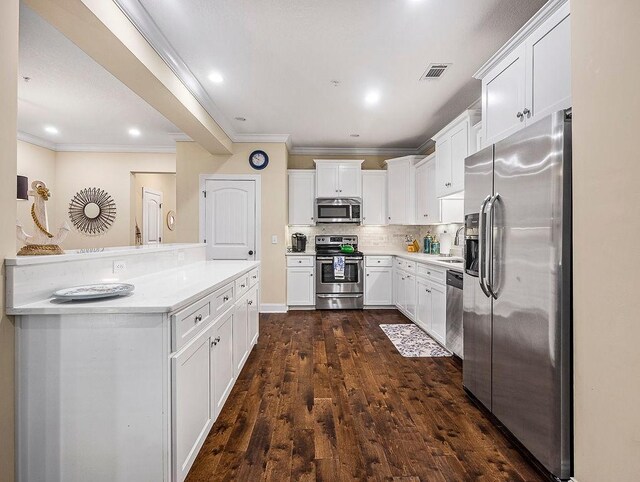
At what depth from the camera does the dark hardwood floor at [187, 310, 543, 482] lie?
5.73 ft

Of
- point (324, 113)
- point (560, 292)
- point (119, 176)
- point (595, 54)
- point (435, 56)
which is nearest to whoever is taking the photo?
point (595, 54)

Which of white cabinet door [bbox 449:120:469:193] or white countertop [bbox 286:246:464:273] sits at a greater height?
white cabinet door [bbox 449:120:469:193]

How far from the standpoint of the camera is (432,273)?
12.3 feet

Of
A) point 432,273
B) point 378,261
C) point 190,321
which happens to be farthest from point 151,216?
point 190,321

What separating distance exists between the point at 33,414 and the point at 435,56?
3.51 metres

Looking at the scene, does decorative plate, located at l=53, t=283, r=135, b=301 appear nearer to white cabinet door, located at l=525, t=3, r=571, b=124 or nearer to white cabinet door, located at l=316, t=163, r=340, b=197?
white cabinet door, located at l=525, t=3, r=571, b=124

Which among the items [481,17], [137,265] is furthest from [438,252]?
[137,265]

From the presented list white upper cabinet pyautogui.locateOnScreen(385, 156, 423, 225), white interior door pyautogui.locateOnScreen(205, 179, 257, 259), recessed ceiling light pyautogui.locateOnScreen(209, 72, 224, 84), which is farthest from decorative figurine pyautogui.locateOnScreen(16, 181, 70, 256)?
white upper cabinet pyautogui.locateOnScreen(385, 156, 423, 225)

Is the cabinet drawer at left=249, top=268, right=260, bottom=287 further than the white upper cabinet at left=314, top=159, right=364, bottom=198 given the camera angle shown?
No

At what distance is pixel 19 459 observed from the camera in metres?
1.44

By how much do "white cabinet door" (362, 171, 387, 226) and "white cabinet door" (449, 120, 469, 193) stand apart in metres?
1.99

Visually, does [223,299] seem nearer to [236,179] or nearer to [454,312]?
[454,312]

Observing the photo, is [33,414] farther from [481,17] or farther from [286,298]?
[286,298]

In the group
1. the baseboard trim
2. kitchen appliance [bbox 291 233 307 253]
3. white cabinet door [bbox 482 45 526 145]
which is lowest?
the baseboard trim
